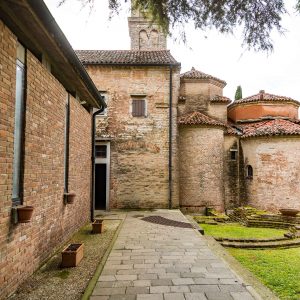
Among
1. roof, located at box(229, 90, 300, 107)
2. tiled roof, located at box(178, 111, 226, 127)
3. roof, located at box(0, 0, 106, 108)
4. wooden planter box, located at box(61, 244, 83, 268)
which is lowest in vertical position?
wooden planter box, located at box(61, 244, 83, 268)

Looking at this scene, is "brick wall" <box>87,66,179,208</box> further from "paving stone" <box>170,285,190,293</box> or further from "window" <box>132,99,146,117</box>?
"paving stone" <box>170,285,190,293</box>

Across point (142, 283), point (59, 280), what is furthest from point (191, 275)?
point (59, 280)

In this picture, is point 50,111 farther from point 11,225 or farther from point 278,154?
point 278,154

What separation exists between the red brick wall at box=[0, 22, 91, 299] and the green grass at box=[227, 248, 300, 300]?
4540 mm

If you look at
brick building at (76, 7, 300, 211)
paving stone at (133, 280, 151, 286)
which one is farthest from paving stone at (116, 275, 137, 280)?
brick building at (76, 7, 300, 211)

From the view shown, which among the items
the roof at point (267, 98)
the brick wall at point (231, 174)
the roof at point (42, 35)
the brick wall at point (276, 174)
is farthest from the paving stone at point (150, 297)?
the roof at point (267, 98)

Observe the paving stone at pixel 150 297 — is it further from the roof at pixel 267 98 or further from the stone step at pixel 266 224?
the roof at pixel 267 98

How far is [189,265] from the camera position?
5711 millimetres

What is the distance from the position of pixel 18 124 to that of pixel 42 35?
1568 millimetres

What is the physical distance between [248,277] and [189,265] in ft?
3.59

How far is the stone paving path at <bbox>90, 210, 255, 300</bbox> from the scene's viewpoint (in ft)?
14.1

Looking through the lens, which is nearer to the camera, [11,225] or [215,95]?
[11,225]

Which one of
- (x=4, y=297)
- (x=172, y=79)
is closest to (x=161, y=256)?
(x=4, y=297)

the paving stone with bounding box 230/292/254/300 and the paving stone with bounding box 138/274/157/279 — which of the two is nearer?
the paving stone with bounding box 230/292/254/300
